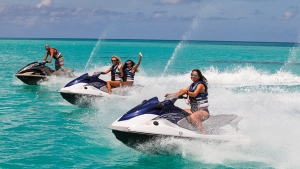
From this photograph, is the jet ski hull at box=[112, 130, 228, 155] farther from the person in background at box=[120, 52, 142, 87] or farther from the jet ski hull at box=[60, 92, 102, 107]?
the person in background at box=[120, 52, 142, 87]

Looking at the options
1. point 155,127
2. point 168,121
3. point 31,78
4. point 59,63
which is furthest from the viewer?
point 59,63

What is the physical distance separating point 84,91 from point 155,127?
467 cm

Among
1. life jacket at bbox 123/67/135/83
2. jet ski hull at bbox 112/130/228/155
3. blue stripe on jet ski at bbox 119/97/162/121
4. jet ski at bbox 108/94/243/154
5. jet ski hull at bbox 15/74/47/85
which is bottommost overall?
jet ski hull at bbox 112/130/228/155

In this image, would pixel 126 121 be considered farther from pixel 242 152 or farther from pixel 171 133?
pixel 242 152

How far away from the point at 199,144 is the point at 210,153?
286mm

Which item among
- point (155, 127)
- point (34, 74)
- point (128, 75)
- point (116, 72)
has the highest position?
point (34, 74)

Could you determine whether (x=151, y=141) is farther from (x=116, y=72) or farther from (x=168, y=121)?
(x=116, y=72)

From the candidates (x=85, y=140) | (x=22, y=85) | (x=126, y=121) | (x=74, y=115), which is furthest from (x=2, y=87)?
(x=126, y=121)

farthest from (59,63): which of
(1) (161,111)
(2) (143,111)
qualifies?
(1) (161,111)

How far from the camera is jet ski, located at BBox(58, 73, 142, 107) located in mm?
9305

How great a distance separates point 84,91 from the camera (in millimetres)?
9328

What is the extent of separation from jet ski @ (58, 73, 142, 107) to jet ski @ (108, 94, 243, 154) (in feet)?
13.7

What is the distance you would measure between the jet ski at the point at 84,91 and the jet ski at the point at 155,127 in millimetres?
4183

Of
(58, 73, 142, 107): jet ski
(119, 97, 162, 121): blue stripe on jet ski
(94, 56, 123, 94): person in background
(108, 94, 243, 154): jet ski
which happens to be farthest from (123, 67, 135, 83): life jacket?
(119, 97, 162, 121): blue stripe on jet ski
